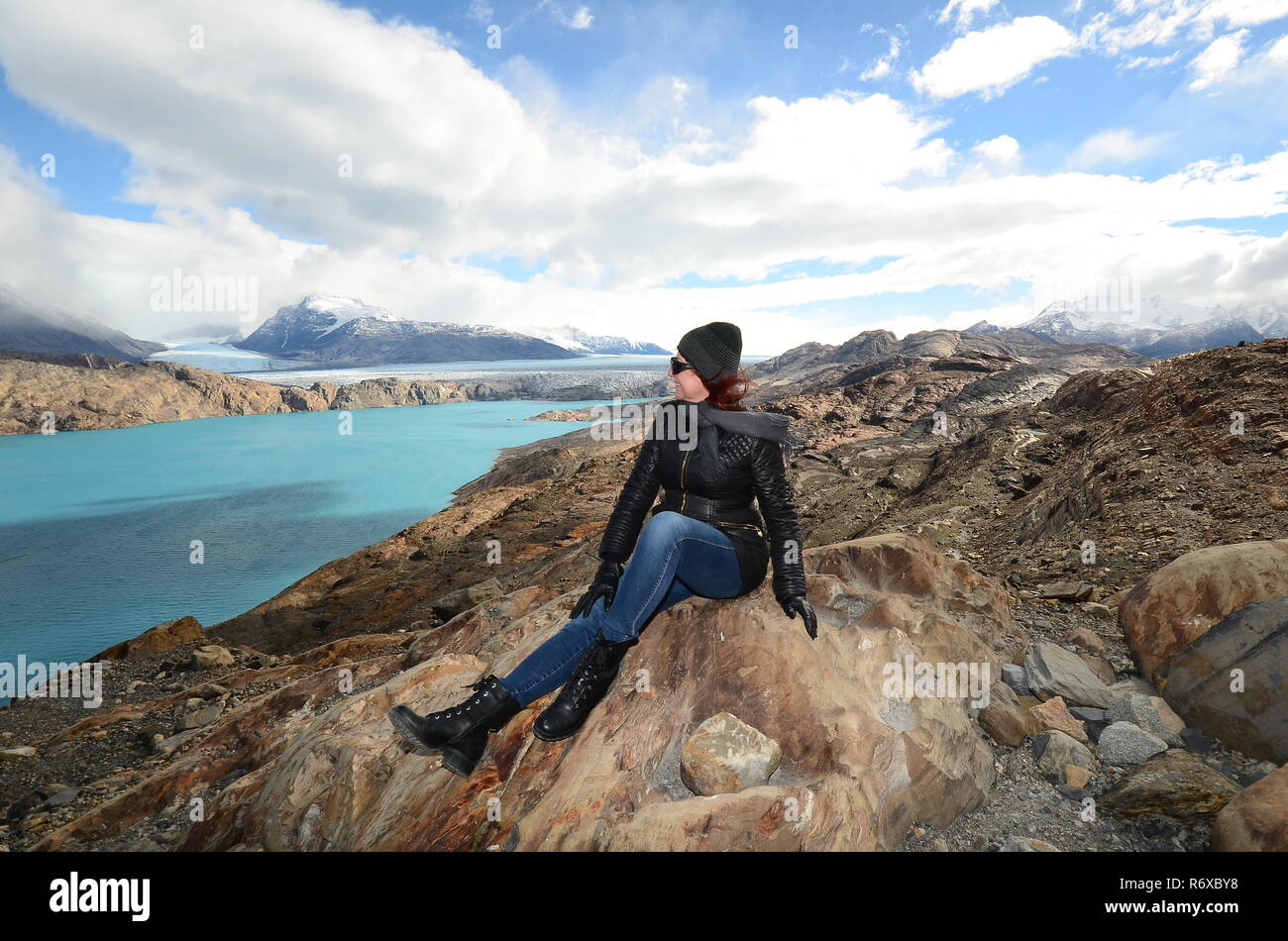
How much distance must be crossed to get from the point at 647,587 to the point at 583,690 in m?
0.85

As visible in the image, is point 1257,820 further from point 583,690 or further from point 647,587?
point 583,690

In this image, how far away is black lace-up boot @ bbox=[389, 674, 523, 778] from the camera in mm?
4062

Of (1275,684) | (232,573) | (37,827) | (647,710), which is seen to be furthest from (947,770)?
(232,573)

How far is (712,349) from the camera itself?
4.44 metres

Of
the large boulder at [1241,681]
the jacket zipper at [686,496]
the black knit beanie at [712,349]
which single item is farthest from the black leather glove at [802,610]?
the large boulder at [1241,681]

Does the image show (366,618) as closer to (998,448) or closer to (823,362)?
(998,448)

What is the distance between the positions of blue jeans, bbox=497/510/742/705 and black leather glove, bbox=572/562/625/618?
7 cm

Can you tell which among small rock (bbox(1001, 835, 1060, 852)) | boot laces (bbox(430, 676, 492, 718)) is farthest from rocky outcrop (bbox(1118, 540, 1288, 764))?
boot laces (bbox(430, 676, 492, 718))

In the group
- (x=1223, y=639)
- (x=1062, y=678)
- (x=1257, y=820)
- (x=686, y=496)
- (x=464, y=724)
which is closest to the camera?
(x=1257, y=820)

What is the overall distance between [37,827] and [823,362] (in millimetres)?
177395

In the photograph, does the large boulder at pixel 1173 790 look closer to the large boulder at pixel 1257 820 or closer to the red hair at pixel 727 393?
the large boulder at pixel 1257 820

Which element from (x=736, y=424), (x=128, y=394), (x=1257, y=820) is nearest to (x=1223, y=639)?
(x=1257, y=820)

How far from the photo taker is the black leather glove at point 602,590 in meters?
4.23
